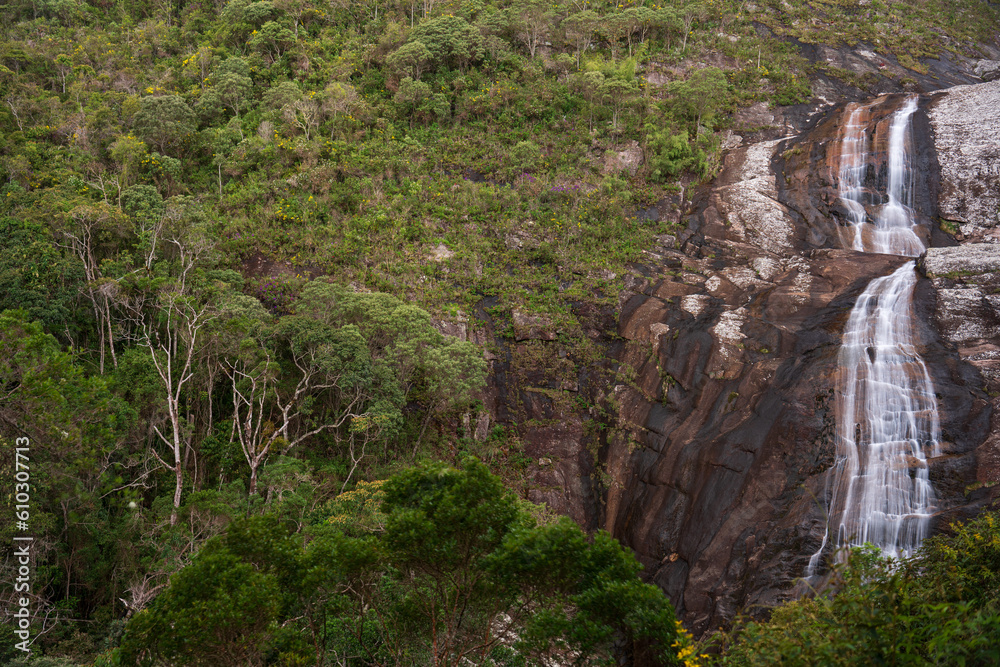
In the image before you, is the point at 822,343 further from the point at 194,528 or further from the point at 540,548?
the point at 194,528

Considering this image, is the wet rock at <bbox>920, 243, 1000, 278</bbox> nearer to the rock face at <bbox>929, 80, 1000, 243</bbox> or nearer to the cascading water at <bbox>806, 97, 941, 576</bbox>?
the cascading water at <bbox>806, 97, 941, 576</bbox>

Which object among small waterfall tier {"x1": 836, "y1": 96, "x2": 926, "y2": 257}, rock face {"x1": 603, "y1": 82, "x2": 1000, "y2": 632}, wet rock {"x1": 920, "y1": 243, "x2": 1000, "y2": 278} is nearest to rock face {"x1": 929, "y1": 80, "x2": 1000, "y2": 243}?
rock face {"x1": 603, "y1": 82, "x2": 1000, "y2": 632}

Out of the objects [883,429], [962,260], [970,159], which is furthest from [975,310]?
[970,159]

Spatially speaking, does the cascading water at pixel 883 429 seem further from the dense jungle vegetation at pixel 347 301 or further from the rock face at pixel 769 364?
Result: the dense jungle vegetation at pixel 347 301

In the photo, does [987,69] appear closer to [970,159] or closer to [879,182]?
[970,159]

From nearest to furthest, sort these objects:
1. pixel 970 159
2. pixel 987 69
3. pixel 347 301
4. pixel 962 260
Answer: 1. pixel 962 260
2. pixel 347 301
3. pixel 970 159
4. pixel 987 69

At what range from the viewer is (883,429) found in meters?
16.4

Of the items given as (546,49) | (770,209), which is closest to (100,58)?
(546,49)

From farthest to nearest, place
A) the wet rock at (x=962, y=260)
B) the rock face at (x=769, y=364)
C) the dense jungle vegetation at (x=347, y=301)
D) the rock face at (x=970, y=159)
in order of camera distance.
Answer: the rock face at (x=970, y=159) < the wet rock at (x=962, y=260) < the rock face at (x=769, y=364) < the dense jungle vegetation at (x=347, y=301)

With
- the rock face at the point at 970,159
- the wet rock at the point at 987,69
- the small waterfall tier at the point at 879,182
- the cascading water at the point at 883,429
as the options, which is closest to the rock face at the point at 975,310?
the cascading water at the point at 883,429

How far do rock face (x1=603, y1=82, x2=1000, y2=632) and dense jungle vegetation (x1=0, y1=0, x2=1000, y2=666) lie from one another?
2.42 metres

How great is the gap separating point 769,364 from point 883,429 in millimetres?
3542

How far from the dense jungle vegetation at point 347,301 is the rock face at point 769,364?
2423 mm

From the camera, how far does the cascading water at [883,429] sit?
49.3ft
